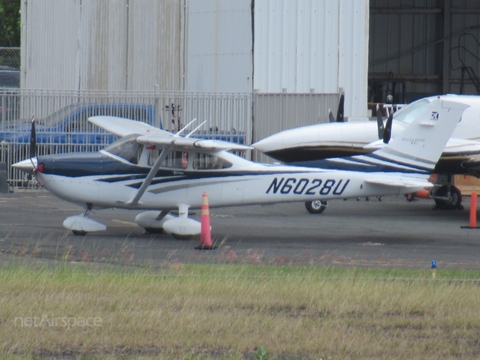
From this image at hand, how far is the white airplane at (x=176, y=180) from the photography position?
496 inches

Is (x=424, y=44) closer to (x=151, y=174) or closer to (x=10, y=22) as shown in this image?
(x=10, y=22)

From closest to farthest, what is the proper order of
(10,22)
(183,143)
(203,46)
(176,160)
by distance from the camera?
(183,143) < (176,160) < (203,46) < (10,22)

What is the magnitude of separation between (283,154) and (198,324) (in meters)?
10.5

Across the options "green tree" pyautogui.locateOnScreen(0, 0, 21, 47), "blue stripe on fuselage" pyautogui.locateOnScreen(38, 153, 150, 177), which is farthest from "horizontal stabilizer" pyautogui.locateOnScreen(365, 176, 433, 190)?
"green tree" pyautogui.locateOnScreen(0, 0, 21, 47)

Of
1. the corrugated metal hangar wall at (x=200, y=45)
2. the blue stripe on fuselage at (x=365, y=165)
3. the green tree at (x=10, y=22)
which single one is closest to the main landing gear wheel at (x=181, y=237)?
the blue stripe on fuselage at (x=365, y=165)

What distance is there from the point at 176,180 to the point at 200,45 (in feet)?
42.6

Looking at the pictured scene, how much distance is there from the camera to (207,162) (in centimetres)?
1291

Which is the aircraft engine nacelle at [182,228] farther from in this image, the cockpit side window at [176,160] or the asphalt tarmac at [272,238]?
the cockpit side window at [176,160]

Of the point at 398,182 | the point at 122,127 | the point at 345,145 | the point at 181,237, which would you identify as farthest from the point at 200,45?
the point at 181,237

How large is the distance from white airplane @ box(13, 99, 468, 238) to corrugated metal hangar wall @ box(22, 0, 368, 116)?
10.0 metres

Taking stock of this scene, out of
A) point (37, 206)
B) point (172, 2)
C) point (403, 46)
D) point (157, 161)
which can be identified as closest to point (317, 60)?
point (172, 2)

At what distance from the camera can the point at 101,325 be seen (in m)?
6.19

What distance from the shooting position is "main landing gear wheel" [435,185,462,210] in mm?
18047

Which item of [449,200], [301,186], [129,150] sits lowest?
[449,200]
